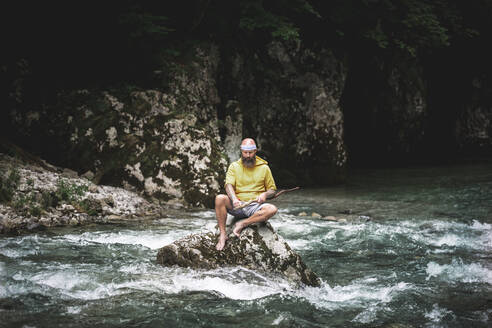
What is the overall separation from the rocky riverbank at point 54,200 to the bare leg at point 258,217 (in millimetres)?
3408

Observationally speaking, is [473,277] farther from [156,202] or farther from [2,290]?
[156,202]

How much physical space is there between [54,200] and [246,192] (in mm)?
4085

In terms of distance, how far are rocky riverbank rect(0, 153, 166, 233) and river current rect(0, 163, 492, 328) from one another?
517 millimetres

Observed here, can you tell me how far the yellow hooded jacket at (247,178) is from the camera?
6.09 metres

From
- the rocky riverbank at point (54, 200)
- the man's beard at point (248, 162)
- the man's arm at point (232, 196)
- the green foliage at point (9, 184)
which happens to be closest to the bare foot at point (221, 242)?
the man's arm at point (232, 196)

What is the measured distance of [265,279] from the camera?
5.55 meters

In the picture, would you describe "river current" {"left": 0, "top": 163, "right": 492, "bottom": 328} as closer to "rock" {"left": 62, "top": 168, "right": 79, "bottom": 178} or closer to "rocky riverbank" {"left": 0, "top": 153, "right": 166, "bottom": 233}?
"rocky riverbank" {"left": 0, "top": 153, "right": 166, "bottom": 233}

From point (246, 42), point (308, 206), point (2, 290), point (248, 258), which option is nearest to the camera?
point (2, 290)

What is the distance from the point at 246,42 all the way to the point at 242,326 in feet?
36.4

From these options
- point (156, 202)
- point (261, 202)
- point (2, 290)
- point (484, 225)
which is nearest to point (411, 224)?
point (484, 225)

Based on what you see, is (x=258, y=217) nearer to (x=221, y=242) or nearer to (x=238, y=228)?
(x=238, y=228)

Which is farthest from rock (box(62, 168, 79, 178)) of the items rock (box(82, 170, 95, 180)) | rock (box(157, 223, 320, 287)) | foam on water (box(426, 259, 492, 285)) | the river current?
foam on water (box(426, 259, 492, 285))

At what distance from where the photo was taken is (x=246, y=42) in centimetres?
1426

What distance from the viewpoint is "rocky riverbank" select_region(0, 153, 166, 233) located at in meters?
7.73
